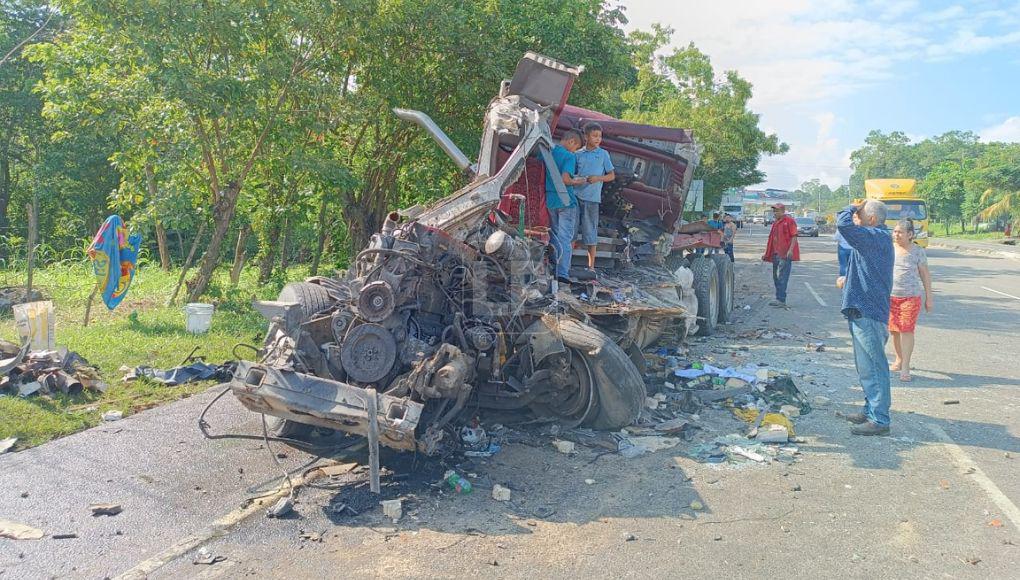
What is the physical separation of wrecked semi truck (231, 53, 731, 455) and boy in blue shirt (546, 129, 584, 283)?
0.15m

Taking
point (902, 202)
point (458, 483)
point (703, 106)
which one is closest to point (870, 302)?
point (458, 483)

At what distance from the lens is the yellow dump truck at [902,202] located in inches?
949

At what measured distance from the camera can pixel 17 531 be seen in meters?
4.05

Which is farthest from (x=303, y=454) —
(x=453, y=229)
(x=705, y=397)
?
(x=705, y=397)

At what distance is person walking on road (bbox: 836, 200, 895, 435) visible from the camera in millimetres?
5996

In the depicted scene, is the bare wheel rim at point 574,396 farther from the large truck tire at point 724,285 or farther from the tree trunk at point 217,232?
the tree trunk at point 217,232

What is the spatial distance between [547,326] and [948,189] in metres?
67.3

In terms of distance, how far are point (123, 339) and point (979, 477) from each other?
8.31m

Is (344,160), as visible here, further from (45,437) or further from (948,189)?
(948,189)

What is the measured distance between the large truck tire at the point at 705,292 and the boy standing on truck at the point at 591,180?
10.9 feet

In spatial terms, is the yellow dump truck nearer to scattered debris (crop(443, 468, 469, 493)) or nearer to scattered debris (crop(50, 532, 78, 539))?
scattered debris (crop(443, 468, 469, 493))

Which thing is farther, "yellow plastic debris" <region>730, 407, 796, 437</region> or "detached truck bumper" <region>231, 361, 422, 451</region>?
"yellow plastic debris" <region>730, 407, 796, 437</region>

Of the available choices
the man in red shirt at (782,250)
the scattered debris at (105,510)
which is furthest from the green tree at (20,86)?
the man in red shirt at (782,250)

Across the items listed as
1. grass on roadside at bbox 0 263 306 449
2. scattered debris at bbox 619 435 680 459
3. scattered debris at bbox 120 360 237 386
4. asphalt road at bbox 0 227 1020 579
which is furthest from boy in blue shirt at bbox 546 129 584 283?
A: grass on roadside at bbox 0 263 306 449
